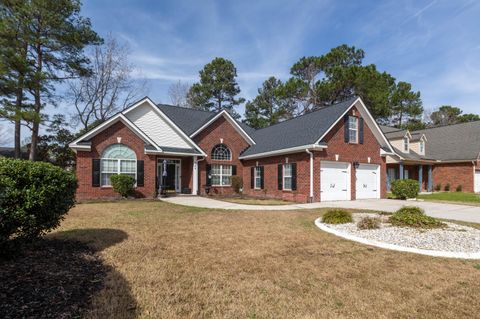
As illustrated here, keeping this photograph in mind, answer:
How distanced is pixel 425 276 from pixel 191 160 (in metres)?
16.1

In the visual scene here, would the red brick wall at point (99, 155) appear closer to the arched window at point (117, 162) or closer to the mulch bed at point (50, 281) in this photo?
the arched window at point (117, 162)

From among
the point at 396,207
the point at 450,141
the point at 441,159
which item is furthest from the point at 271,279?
the point at 450,141

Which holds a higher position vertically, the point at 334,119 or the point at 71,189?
the point at 334,119

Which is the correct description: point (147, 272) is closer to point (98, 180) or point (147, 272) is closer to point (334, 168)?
point (98, 180)

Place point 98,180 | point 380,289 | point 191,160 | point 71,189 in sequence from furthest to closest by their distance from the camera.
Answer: point 191,160, point 98,180, point 71,189, point 380,289

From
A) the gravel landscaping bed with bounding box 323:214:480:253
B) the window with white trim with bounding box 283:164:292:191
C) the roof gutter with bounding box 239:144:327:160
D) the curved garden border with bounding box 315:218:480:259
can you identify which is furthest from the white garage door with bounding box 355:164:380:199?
the curved garden border with bounding box 315:218:480:259

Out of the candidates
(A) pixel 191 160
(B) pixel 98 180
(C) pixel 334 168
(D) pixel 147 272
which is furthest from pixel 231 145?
(D) pixel 147 272

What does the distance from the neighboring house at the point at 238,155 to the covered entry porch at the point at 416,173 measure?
722 cm

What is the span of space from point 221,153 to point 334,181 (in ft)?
27.9

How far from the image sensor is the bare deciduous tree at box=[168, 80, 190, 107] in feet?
127

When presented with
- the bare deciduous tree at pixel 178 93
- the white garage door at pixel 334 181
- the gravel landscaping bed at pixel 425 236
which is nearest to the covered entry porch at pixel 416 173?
the white garage door at pixel 334 181

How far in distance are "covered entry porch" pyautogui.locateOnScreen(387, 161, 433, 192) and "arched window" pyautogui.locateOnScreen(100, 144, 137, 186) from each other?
21.0 m

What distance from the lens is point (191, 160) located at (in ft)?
61.8

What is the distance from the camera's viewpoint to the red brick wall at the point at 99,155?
14.6 meters
